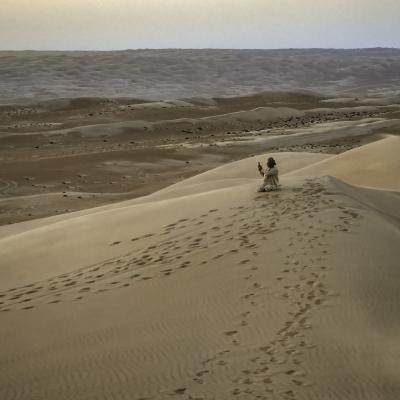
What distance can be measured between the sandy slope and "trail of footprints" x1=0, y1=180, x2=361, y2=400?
0.06 feet

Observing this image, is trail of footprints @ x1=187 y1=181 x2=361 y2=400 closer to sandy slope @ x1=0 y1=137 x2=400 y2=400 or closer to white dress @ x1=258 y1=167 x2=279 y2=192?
sandy slope @ x1=0 y1=137 x2=400 y2=400

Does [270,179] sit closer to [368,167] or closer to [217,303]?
[217,303]

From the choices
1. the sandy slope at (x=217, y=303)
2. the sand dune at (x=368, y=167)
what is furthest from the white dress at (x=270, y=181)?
the sand dune at (x=368, y=167)

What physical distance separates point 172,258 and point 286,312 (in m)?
2.39

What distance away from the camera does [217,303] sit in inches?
240

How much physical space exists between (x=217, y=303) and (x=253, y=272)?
824mm

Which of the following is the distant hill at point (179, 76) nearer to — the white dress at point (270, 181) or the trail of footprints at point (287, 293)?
the white dress at point (270, 181)

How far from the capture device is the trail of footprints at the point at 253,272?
4711mm

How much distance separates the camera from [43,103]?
4719cm

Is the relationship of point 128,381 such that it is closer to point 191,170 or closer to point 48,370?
point 48,370

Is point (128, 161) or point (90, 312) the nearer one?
point (90, 312)

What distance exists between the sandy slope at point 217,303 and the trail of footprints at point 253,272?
2 centimetres

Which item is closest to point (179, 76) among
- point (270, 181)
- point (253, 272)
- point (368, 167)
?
point (368, 167)

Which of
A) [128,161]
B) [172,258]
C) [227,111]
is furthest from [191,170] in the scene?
[227,111]
